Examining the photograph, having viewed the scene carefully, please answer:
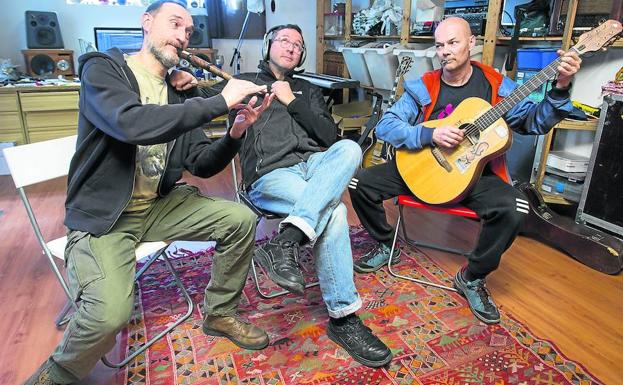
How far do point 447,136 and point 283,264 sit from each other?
2.95 ft

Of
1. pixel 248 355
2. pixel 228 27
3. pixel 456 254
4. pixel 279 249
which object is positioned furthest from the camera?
pixel 228 27

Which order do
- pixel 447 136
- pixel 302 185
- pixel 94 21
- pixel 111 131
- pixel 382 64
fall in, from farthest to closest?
pixel 94 21 < pixel 382 64 < pixel 447 136 < pixel 302 185 < pixel 111 131

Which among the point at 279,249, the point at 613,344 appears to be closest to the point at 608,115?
the point at 613,344

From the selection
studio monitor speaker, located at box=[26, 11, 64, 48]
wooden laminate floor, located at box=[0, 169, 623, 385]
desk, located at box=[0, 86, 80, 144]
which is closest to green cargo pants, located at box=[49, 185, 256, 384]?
wooden laminate floor, located at box=[0, 169, 623, 385]

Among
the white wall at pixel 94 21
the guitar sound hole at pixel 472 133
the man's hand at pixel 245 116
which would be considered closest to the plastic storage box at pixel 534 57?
the guitar sound hole at pixel 472 133

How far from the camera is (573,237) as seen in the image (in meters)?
2.27

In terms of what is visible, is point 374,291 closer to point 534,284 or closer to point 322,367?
point 322,367

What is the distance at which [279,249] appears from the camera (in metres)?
1.45

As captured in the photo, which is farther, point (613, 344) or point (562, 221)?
point (562, 221)

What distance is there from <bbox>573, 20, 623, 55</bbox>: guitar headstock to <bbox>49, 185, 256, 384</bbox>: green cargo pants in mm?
1368

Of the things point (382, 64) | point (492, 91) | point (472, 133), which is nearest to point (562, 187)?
point (492, 91)

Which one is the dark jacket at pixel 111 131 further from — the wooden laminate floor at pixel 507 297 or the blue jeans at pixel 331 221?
the wooden laminate floor at pixel 507 297

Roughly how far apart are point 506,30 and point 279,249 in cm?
220

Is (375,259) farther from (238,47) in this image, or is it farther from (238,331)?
(238,47)
